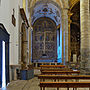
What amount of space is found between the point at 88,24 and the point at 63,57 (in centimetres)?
1156

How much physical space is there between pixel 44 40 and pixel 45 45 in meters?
0.97

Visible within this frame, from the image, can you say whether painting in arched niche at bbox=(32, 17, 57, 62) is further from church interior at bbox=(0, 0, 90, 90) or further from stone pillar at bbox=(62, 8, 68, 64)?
stone pillar at bbox=(62, 8, 68, 64)

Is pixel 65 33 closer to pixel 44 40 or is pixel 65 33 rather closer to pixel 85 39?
pixel 44 40

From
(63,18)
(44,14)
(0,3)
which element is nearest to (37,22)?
(44,14)

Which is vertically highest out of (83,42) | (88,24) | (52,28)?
(52,28)

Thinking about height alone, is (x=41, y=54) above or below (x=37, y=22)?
below

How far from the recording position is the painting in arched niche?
34.1 meters

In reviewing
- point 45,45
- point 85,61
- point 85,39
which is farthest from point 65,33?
point 85,61

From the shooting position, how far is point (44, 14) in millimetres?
33469

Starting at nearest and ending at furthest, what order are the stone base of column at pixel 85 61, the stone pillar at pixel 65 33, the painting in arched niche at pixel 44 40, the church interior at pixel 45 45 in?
the church interior at pixel 45 45
the stone base of column at pixel 85 61
the stone pillar at pixel 65 33
the painting in arched niche at pixel 44 40

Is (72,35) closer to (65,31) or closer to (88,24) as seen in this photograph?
(65,31)

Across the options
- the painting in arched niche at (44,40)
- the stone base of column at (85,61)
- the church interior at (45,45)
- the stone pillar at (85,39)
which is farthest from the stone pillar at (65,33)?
the stone base of column at (85,61)

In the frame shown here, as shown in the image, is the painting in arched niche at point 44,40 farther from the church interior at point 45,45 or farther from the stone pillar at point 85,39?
the stone pillar at point 85,39

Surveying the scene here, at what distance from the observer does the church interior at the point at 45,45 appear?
8.65 meters
